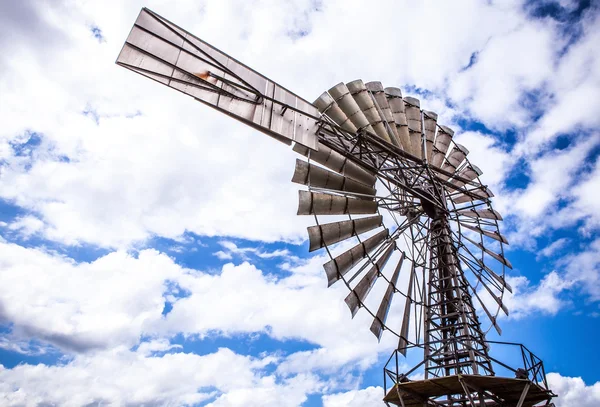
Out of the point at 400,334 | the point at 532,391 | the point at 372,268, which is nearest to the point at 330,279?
the point at 372,268

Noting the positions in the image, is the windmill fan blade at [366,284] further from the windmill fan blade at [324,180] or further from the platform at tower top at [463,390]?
the platform at tower top at [463,390]

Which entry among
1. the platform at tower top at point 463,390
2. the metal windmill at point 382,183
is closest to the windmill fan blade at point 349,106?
the metal windmill at point 382,183

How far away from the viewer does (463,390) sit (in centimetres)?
1103

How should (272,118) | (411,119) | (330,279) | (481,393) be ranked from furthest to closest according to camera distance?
(411,119)
(330,279)
(272,118)
(481,393)

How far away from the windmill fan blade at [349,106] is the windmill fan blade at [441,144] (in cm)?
437

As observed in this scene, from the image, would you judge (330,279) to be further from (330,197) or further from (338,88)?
(338,88)

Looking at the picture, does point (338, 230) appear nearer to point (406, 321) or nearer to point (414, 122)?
point (406, 321)

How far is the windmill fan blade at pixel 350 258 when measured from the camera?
45.4 feet

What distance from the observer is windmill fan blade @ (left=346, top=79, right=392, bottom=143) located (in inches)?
612

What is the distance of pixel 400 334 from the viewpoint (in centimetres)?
1511

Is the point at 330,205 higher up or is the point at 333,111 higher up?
the point at 333,111

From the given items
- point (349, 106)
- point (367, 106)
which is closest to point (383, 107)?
point (367, 106)

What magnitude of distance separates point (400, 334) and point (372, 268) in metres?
2.47

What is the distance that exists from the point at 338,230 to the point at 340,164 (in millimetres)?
2447
